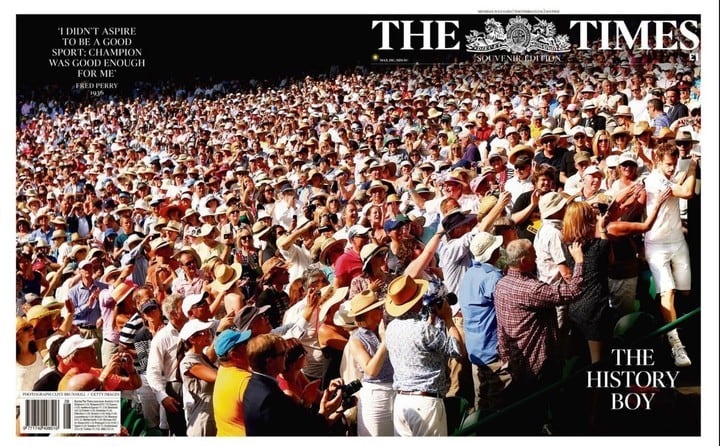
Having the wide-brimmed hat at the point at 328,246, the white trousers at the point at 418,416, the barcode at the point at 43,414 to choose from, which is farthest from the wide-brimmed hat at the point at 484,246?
the barcode at the point at 43,414

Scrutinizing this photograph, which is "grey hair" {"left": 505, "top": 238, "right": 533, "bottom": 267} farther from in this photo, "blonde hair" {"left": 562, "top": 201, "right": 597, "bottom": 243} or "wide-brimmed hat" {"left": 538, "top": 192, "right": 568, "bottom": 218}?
"wide-brimmed hat" {"left": 538, "top": 192, "right": 568, "bottom": 218}

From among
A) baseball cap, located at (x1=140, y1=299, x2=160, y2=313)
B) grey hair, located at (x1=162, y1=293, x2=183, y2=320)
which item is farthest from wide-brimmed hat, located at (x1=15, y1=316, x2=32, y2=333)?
grey hair, located at (x1=162, y1=293, x2=183, y2=320)

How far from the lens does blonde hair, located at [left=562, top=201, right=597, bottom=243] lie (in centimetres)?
988

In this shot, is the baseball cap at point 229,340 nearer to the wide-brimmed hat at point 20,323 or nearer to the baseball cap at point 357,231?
the baseball cap at point 357,231

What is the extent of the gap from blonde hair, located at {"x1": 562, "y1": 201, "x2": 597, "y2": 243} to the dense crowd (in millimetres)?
19

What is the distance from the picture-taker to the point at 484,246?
9.68m

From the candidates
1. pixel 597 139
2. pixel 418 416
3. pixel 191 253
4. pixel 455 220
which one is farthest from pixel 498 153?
pixel 191 253

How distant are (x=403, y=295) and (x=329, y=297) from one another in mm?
1027

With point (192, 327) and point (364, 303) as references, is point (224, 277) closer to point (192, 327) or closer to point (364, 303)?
point (192, 327)

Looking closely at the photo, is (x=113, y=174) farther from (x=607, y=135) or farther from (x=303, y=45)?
(x=607, y=135)

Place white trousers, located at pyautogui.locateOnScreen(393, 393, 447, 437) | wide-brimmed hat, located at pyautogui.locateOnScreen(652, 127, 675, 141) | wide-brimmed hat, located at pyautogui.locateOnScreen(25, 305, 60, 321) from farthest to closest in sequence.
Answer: wide-brimmed hat, located at pyautogui.locateOnScreen(25, 305, 60, 321) → wide-brimmed hat, located at pyautogui.locateOnScreen(652, 127, 675, 141) → white trousers, located at pyautogui.locateOnScreen(393, 393, 447, 437)

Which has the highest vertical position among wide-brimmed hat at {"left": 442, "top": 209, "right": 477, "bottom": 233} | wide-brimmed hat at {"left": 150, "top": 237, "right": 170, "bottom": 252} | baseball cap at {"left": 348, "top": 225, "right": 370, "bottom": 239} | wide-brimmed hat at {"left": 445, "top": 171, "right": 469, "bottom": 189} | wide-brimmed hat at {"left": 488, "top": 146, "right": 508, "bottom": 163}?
wide-brimmed hat at {"left": 488, "top": 146, "right": 508, "bottom": 163}

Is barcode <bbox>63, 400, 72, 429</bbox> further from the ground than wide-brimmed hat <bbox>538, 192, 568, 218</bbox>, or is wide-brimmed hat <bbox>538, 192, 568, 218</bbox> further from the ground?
wide-brimmed hat <bbox>538, 192, 568, 218</bbox>

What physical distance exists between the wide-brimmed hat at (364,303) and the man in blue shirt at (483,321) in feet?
2.73
